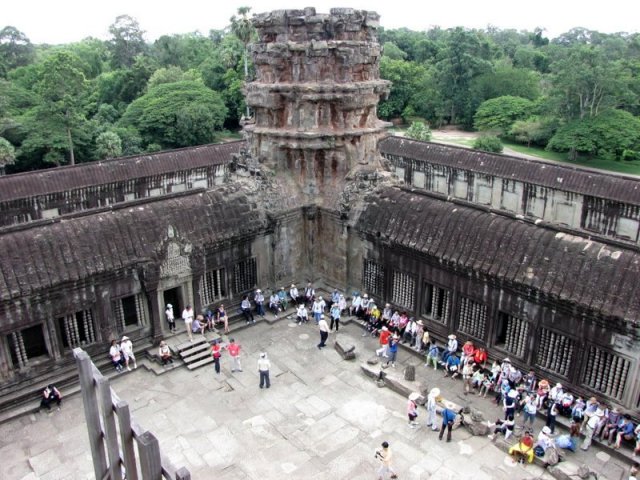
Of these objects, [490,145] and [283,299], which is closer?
[283,299]

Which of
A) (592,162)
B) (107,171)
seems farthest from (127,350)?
(592,162)

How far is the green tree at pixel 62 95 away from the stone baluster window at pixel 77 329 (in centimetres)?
2773

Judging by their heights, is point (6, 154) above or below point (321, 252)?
above

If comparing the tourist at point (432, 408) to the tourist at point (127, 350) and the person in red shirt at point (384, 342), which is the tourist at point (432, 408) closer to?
the person in red shirt at point (384, 342)

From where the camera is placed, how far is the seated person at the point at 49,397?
13.9 m

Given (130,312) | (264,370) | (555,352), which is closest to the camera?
(555,352)

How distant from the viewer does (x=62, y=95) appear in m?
38.9

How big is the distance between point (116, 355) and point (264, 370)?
13.6 ft

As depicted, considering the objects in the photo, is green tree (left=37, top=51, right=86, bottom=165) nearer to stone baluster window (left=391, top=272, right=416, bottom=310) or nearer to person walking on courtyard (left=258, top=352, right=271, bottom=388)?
stone baluster window (left=391, top=272, right=416, bottom=310)

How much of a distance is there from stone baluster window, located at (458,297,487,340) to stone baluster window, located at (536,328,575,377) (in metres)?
1.65

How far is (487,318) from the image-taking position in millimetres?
15031

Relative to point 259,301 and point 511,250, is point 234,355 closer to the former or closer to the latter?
point 259,301

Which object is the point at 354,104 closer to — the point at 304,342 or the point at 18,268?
the point at 304,342

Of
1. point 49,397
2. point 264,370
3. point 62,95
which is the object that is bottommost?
point 49,397
